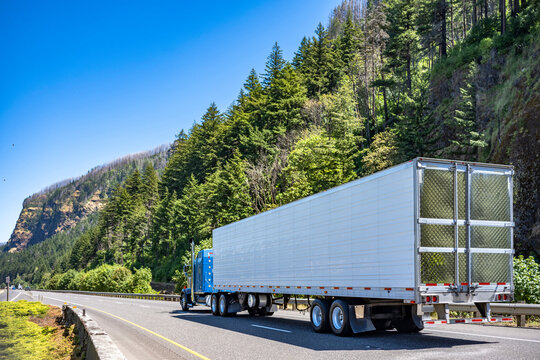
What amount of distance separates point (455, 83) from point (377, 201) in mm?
35731

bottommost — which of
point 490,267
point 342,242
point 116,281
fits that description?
point 116,281

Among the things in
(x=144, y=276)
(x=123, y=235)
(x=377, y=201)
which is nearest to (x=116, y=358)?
(x=377, y=201)

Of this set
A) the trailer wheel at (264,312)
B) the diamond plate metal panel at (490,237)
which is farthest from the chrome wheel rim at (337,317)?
the trailer wheel at (264,312)

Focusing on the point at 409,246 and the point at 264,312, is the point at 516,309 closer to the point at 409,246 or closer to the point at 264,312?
the point at 409,246

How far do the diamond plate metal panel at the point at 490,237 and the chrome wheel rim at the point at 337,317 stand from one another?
3710 millimetres

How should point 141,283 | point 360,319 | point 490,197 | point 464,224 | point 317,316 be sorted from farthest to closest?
point 141,283 → point 317,316 → point 360,319 → point 490,197 → point 464,224

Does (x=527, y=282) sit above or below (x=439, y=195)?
below

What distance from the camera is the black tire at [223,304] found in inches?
813

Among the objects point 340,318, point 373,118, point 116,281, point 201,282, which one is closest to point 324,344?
point 340,318

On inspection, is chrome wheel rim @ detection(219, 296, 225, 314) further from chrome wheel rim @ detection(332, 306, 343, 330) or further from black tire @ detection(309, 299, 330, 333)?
chrome wheel rim @ detection(332, 306, 343, 330)

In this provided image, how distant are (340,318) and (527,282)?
7.77m

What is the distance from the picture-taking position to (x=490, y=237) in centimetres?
1073

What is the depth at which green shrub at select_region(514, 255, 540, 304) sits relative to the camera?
15.9m

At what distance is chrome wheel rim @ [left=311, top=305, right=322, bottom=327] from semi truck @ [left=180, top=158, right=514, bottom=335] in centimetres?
3
